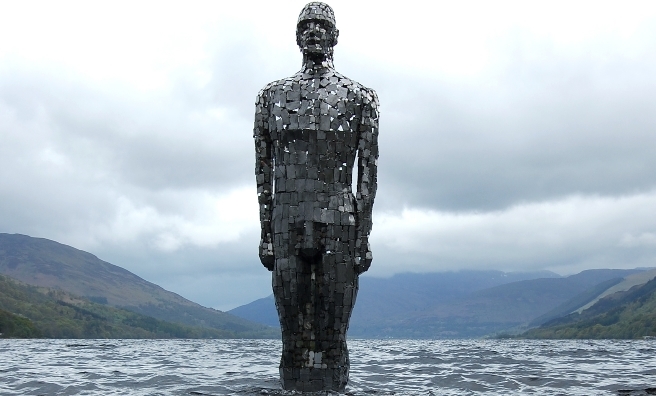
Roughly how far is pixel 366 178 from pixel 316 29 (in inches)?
99.1

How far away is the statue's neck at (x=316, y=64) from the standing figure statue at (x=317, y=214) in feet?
0.71

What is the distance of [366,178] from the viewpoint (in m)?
10.7

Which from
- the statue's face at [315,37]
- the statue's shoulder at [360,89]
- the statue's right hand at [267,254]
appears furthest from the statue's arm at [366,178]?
the statue's right hand at [267,254]

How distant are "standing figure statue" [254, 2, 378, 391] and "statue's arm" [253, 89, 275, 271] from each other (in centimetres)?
2

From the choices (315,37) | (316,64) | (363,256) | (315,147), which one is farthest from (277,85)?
(363,256)

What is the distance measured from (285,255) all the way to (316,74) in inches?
114

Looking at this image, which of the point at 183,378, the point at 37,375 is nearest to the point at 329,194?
the point at 183,378

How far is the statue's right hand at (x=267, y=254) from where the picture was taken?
35.1 feet

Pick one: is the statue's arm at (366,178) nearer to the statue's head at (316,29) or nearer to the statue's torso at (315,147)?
the statue's torso at (315,147)

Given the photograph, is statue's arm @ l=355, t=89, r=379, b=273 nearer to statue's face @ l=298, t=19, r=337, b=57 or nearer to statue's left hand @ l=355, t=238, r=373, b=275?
statue's left hand @ l=355, t=238, r=373, b=275

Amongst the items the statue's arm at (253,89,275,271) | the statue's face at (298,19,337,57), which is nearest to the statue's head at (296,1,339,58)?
the statue's face at (298,19,337,57)

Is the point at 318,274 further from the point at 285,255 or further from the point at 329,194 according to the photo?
the point at 329,194

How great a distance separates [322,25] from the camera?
11.1m

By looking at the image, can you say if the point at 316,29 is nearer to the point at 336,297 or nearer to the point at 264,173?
the point at 264,173
